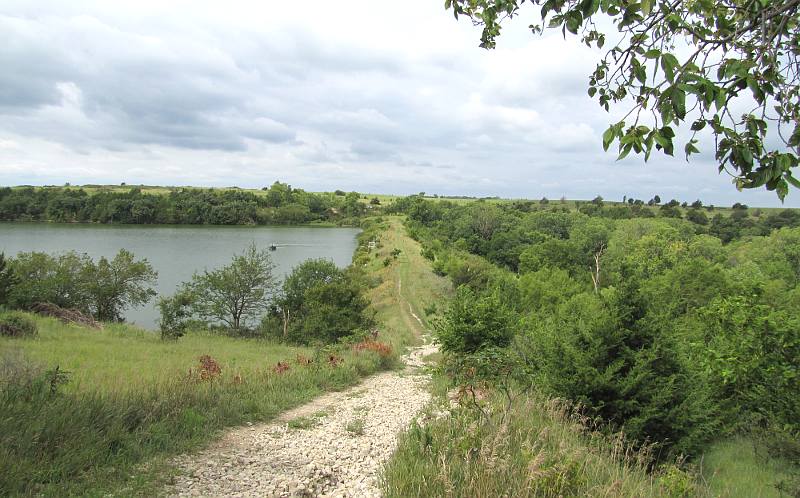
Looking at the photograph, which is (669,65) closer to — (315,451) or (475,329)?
(315,451)

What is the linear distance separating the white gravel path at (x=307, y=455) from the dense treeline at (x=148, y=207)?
405 feet

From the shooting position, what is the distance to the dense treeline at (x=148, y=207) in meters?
111

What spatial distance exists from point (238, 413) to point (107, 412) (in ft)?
6.67

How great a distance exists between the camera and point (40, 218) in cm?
11169

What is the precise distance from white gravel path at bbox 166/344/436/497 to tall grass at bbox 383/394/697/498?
0.63m

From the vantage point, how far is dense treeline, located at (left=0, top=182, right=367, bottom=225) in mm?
111188

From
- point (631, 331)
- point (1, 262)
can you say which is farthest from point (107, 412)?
point (1, 262)

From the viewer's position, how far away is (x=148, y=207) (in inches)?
4606

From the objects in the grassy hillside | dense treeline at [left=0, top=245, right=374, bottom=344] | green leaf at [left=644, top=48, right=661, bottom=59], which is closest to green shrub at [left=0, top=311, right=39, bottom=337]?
dense treeline at [left=0, top=245, right=374, bottom=344]

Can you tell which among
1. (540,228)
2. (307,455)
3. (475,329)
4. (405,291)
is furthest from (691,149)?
(540,228)

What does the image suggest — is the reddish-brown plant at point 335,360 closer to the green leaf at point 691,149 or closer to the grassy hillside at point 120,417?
the grassy hillside at point 120,417

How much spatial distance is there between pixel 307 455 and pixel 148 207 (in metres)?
129

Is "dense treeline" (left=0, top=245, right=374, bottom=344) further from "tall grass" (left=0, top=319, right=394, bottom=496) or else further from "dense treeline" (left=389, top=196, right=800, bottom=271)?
"dense treeline" (left=389, top=196, right=800, bottom=271)

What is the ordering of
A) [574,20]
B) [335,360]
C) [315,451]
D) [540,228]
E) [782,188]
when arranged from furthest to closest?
[540,228], [335,360], [315,451], [574,20], [782,188]
